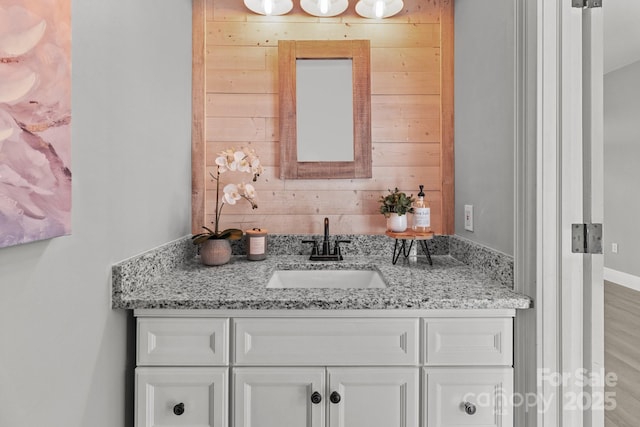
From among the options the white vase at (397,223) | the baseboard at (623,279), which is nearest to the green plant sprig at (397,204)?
the white vase at (397,223)

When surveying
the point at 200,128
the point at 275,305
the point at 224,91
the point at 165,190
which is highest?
the point at 224,91

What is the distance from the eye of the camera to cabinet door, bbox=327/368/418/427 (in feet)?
3.64

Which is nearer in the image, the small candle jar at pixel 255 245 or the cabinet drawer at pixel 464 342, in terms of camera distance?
the cabinet drawer at pixel 464 342

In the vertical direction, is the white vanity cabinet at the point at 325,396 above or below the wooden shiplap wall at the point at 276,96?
below

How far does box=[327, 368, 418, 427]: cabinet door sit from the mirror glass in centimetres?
104

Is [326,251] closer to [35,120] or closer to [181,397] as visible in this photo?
[181,397]

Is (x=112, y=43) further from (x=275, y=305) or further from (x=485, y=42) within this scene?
(x=485, y=42)

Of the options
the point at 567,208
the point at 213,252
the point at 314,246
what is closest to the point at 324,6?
the point at 314,246

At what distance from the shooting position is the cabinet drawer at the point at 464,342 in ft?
3.65

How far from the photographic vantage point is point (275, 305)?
1.09 meters

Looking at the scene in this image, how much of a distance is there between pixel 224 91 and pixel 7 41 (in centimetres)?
117

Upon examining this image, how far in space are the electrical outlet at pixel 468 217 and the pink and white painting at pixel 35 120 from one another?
1.48 metres

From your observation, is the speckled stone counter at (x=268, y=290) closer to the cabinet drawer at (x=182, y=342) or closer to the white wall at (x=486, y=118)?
the cabinet drawer at (x=182, y=342)

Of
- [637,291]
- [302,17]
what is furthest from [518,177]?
[637,291]
